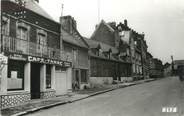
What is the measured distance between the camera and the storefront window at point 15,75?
1505cm

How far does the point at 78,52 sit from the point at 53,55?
753 cm

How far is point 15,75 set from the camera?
15.5 m

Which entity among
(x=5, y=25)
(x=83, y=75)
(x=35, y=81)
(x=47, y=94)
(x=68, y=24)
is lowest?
(x=47, y=94)

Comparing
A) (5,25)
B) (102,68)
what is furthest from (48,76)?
(102,68)

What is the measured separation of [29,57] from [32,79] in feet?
11.1

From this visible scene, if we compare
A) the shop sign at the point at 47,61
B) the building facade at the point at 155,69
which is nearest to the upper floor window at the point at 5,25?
the shop sign at the point at 47,61

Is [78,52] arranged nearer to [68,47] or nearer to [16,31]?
[68,47]

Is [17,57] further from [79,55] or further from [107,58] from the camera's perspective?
[107,58]

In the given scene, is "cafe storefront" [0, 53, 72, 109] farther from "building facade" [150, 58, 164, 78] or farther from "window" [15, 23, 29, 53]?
"building facade" [150, 58, 164, 78]

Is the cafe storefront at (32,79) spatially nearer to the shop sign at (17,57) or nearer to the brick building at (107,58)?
the shop sign at (17,57)

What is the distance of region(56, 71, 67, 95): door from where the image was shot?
68.0ft

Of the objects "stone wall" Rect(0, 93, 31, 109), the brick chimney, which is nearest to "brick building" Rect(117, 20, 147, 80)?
the brick chimney

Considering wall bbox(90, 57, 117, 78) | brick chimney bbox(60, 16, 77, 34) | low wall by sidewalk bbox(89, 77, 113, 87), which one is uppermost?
brick chimney bbox(60, 16, 77, 34)

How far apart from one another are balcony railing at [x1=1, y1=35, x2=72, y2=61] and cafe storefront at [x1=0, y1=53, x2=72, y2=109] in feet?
2.54
